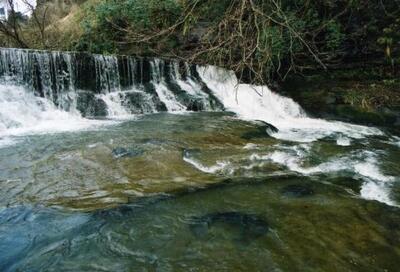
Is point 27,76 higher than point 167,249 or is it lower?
higher

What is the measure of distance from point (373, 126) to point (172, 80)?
5.18 m

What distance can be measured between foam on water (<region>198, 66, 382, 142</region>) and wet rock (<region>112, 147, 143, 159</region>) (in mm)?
1954

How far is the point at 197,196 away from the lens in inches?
179

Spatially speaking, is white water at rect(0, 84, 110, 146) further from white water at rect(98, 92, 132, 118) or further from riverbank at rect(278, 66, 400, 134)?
riverbank at rect(278, 66, 400, 134)

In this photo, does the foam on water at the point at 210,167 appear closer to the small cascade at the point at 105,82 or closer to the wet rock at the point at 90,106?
the small cascade at the point at 105,82

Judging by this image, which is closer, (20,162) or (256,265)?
(256,265)

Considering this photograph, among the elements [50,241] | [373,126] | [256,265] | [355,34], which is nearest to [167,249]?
[256,265]

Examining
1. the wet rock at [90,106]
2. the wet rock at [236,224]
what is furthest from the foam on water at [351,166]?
the wet rock at [90,106]

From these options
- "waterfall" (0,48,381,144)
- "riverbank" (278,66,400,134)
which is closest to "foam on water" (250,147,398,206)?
"waterfall" (0,48,381,144)

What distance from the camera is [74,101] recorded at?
32.1 ft

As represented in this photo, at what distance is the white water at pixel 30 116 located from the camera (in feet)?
26.9

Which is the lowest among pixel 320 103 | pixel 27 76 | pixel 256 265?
pixel 256 265

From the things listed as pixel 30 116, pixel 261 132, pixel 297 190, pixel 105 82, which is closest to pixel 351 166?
pixel 297 190

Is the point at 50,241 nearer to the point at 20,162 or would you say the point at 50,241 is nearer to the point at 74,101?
the point at 20,162
